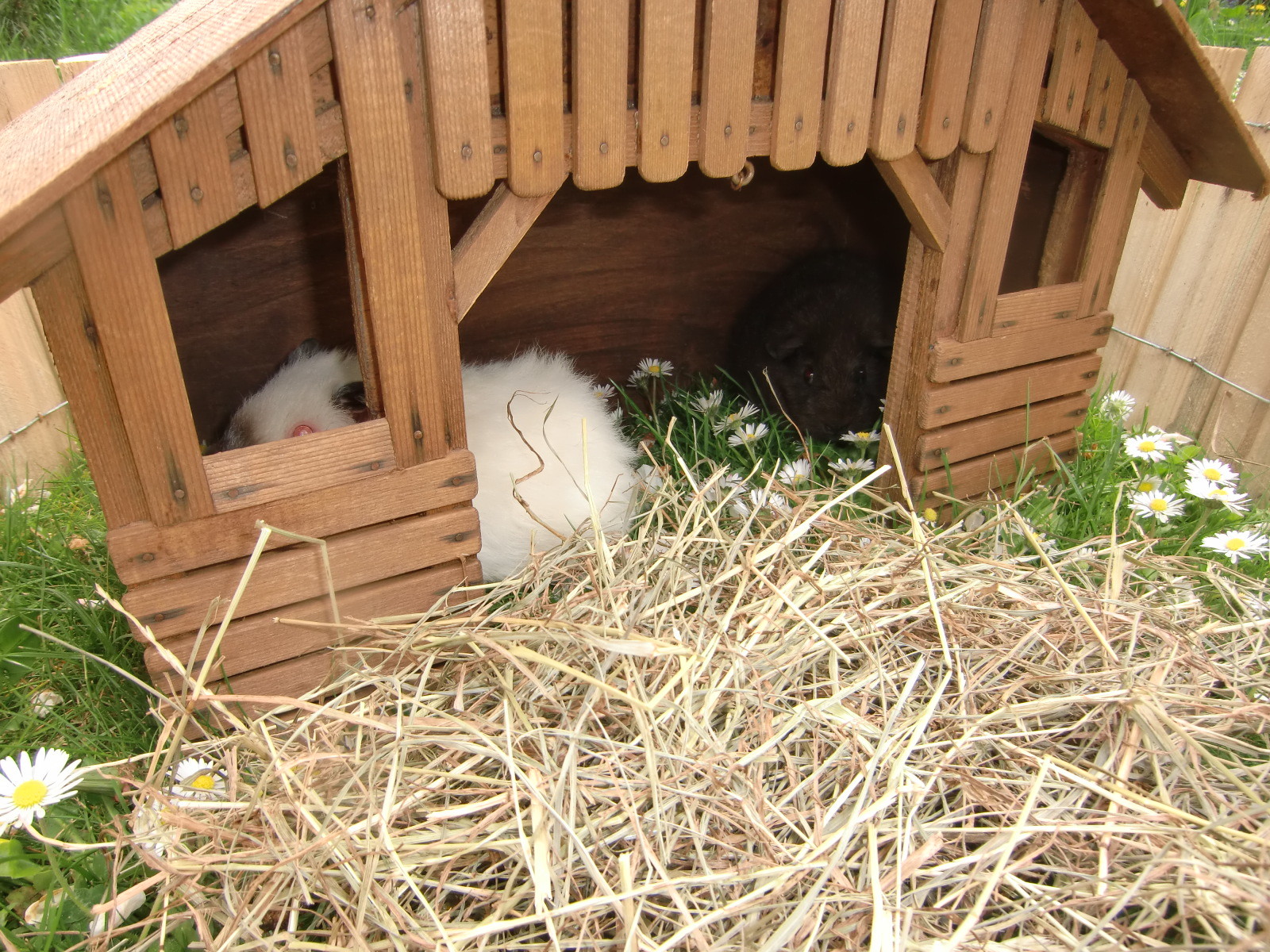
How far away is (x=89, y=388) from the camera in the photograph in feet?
5.50

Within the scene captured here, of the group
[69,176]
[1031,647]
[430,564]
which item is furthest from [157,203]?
[1031,647]

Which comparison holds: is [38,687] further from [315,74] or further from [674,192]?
[674,192]

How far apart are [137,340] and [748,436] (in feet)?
6.43

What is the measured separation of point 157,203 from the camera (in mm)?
1588

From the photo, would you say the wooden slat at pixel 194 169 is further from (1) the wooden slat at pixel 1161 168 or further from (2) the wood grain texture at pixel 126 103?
(1) the wooden slat at pixel 1161 168

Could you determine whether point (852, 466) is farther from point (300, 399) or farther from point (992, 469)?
point (300, 399)

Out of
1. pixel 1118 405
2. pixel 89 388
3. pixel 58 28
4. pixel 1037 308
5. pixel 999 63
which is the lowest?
pixel 1118 405

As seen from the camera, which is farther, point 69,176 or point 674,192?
point 674,192

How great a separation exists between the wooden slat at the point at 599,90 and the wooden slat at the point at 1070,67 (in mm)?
1121

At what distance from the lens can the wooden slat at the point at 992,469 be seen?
281 centimetres

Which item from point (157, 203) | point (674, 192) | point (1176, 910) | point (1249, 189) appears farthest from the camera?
point (674, 192)

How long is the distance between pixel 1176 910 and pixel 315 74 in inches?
86.1

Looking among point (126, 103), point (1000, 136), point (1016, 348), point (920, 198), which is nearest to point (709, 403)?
point (1016, 348)

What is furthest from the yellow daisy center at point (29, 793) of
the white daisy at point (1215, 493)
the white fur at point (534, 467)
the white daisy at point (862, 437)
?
the white daisy at point (1215, 493)
